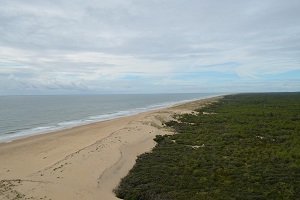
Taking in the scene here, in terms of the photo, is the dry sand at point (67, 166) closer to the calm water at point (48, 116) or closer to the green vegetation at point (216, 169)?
the green vegetation at point (216, 169)

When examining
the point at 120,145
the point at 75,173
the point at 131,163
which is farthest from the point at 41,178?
the point at 120,145

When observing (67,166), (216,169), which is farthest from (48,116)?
(216,169)

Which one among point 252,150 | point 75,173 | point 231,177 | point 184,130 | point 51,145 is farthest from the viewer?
point 184,130

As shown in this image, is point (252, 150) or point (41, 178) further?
point (252, 150)

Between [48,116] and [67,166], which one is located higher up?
[48,116]

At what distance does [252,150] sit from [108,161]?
8076 mm

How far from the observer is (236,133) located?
2658 centimetres

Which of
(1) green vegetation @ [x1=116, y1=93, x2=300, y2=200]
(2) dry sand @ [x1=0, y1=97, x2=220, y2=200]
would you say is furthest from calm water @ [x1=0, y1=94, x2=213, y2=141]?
(1) green vegetation @ [x1=116, y1=93, x2=300, y2=200]

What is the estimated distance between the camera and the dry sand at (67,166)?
1325 centimetres

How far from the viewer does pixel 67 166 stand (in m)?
17.0

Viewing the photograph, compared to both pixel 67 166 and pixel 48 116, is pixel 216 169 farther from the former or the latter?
pixel 48 116

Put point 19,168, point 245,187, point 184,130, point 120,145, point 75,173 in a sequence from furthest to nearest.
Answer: point 184,130 < point 120,145 < point 19,168 < point 75,173 < point 245,187

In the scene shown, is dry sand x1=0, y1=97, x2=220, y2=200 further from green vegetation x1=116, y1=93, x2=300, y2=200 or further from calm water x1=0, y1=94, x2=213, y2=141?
calm water x1=0, y1=94, x2=213, y2=141

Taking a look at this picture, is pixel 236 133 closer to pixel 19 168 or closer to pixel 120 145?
pixel 120 145
